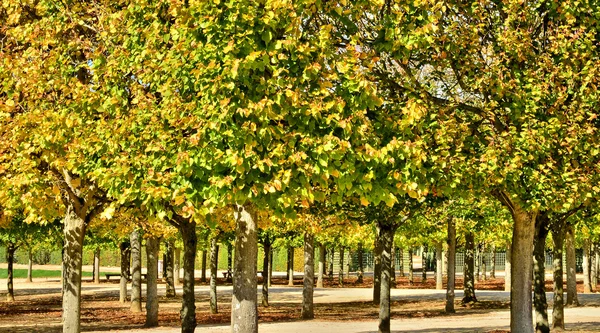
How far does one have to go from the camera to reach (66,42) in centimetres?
1548

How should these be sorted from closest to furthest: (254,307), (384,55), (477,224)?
(254,307) → (384,55) → (477,224)

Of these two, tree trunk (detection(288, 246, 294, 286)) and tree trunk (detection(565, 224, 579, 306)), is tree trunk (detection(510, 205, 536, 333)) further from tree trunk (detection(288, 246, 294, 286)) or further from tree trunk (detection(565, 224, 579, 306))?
tree trunk (detection(288, 246, 294, 286))

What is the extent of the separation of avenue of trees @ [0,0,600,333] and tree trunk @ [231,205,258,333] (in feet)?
0.09

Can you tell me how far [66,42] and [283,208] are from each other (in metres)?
6.55

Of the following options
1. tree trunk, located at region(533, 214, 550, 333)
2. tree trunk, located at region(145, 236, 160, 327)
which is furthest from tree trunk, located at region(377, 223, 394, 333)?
tree trunk, located at region(145, 236, 160, 327)

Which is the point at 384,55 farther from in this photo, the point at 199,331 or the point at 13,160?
the point at 199,331

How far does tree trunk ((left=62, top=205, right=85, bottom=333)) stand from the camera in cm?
1644

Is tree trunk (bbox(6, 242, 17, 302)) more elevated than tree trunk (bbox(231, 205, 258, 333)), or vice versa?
tree trunk (bbox(231, 205, 258, 333))

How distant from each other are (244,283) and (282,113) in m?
4.03

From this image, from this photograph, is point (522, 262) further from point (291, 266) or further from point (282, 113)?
point (291, 266)

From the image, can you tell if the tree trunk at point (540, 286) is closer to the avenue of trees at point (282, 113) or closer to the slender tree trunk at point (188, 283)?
the avenue of trees at point (282, 113)

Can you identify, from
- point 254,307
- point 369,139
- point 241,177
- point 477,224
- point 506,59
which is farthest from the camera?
point 477,224

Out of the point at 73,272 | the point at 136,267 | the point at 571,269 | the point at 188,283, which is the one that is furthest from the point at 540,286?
the point at 136,267

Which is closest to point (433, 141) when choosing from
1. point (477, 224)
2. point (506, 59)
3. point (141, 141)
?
point (506, 59)
